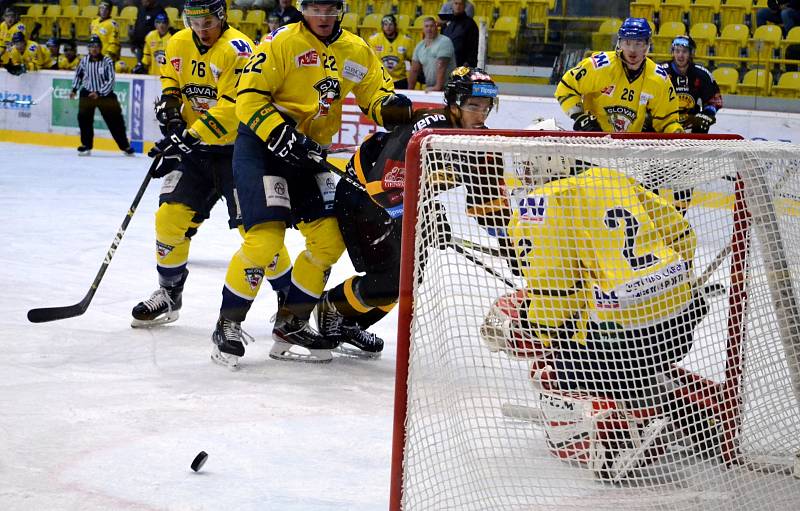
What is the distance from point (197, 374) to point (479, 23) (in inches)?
244

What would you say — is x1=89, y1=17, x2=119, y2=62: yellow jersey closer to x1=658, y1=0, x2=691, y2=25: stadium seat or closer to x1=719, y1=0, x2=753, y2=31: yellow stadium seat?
x1=658, y1=0, x2=691, y2=25: stadium seat

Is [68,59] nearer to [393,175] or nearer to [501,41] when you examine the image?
[501,41]

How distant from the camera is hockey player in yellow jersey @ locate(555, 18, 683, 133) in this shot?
4656 mm

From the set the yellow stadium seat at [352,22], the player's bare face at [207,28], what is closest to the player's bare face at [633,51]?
the player's bare face at [207,28]

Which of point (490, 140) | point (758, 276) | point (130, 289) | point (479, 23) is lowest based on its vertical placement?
point (130, 289)

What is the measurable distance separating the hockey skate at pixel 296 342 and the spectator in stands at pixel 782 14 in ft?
20.5

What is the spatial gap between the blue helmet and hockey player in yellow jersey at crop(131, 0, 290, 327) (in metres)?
1.84

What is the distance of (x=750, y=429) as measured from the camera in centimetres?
216

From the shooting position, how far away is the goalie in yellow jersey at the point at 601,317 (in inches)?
80.5

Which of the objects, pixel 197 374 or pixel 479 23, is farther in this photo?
pixel 479 23

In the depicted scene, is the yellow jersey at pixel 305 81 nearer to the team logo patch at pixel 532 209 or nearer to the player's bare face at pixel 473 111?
the player's bare face at pixel 473 111

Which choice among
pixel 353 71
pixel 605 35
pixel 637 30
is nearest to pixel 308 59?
pixel 353 71

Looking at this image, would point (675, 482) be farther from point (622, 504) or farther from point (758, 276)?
point (758, 276)

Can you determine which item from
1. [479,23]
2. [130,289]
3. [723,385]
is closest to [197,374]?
[130,289]
